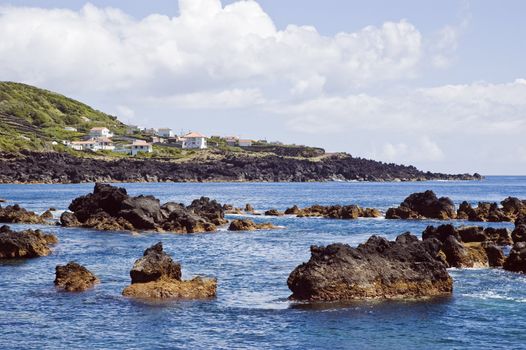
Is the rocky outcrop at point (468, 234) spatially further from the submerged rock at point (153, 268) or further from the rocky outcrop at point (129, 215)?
the rocky outcrop at point (129, 215)

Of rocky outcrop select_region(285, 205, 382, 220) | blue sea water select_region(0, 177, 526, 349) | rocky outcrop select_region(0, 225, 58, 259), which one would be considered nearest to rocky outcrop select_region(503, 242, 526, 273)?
blue sea water select_region(0, 177, 526, 349)

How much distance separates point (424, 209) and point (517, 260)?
60784 millimetres

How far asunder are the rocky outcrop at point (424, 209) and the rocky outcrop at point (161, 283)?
241 feet

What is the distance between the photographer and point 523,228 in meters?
75.7

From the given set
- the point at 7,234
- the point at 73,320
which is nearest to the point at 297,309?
the point at 73,320

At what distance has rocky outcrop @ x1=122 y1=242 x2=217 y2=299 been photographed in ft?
152

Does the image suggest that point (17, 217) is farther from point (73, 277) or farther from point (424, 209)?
point (424, 209)

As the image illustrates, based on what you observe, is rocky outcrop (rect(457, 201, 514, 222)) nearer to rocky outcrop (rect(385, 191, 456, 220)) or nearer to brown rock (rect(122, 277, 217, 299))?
rocky outcrop (rect(385, 191, 456, 220))

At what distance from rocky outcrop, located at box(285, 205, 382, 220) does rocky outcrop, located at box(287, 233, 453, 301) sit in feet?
223

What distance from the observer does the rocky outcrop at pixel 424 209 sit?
382ft

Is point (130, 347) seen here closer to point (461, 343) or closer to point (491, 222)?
point (461, 343)

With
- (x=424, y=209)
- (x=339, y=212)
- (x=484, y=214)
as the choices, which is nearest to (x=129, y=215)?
(x=339, y=212)

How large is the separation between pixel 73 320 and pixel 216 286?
11834 mm

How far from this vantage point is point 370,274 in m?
46.2
